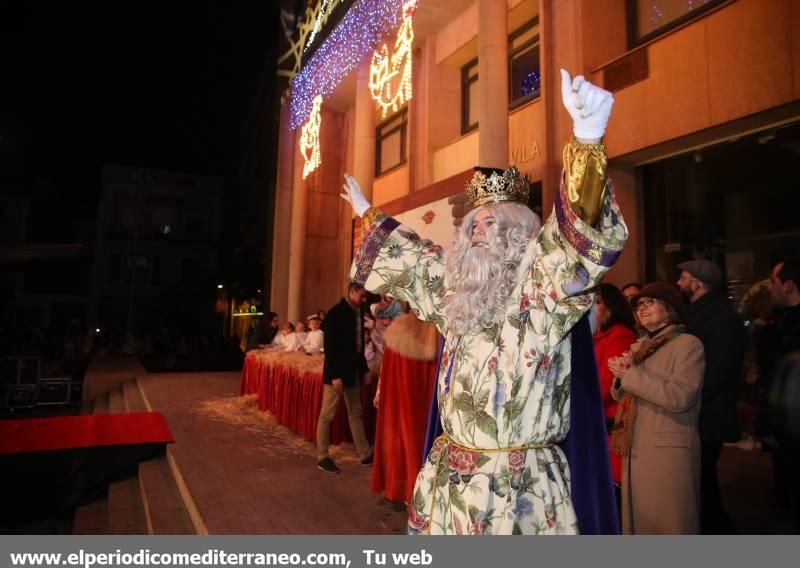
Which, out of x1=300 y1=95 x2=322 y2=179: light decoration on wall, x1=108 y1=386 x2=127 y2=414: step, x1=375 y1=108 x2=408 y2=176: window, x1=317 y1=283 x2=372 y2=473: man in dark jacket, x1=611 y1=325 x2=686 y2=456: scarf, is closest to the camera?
x1=611 y1=325 x2=686 y2=456: scarf

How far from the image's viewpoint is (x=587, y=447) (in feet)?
4.91

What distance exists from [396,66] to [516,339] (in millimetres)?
8744

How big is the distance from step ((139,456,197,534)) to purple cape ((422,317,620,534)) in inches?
126

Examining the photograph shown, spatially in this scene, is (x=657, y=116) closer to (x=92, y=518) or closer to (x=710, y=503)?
(x=710, y=503)

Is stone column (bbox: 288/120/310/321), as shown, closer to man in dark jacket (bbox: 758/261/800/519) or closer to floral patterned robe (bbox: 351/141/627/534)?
man in dark jacket (bbox: 758/261/800/519)

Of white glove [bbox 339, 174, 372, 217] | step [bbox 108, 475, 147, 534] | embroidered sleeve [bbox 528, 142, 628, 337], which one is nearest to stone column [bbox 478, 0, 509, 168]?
white glove [bbox 339, 174, 372, 217]

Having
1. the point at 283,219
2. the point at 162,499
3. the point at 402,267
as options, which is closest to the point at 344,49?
the point at 283,219

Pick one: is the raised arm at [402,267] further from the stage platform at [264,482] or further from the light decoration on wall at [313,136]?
the light decoration on wall at [313,136]

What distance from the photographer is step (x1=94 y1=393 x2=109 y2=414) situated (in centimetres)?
921

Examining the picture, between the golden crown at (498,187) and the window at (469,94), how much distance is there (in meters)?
8.86

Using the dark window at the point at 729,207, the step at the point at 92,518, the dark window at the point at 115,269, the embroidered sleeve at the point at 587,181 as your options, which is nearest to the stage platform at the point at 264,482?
the step at the point at 92,518

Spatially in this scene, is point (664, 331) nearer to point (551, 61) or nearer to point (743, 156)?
point (743, 156)

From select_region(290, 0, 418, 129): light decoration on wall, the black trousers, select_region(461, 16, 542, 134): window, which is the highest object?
select_region(290, 0, 418, 129): light decoration on wall

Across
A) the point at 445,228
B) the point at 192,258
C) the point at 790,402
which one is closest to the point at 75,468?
the point at 445,228
